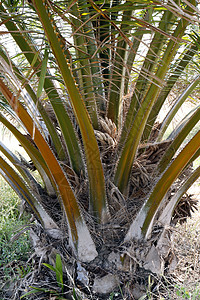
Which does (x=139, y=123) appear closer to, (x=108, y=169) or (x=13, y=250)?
(x=108, y=169)

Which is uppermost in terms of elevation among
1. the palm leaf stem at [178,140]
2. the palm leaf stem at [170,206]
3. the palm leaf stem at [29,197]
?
the palm leaf stem at [178,140]

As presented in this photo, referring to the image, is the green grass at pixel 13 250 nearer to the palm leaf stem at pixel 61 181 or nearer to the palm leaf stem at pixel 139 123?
the palm leaf stem at pixel 61 181

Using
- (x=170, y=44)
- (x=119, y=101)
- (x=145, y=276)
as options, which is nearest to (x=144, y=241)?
(x=145, y=276)

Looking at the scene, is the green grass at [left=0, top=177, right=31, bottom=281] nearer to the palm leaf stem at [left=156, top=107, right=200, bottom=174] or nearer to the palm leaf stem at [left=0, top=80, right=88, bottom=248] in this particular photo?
the palm leaf stem at [left=0, top=80, right=88, bottom=248]

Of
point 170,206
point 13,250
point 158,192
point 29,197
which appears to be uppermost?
point 158,192

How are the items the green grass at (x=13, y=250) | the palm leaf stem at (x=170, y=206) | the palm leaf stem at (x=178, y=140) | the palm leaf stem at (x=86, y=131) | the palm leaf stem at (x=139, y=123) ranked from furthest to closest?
the green grass at (x=13, y=250)
the palm leaf stem at (x=170, y=206)
the palm leaf stem at (x=178, y=140)
the palm leaf stem at (x=139, y=123)
the palm leaf stem at (x=86, y=131)

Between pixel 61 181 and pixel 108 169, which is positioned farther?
pixel 108 169

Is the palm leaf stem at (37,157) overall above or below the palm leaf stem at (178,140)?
below

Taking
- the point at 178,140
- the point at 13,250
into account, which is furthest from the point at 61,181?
the point at 13,250

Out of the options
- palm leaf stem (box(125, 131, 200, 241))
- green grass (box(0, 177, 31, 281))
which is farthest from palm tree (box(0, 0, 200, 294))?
green grass (box(0, 177, 31, 281))

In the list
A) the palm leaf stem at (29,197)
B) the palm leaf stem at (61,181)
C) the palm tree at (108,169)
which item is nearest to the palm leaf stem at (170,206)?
the palm tree at (108,169)

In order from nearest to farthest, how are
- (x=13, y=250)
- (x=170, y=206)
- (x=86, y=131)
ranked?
1. (x=86, y=131)
2. (x=170, y=206)
3. (x=13, y=250)

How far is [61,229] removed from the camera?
6.68 ft

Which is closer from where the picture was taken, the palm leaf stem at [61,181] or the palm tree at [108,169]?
the palm leaf stem at [61,181]
